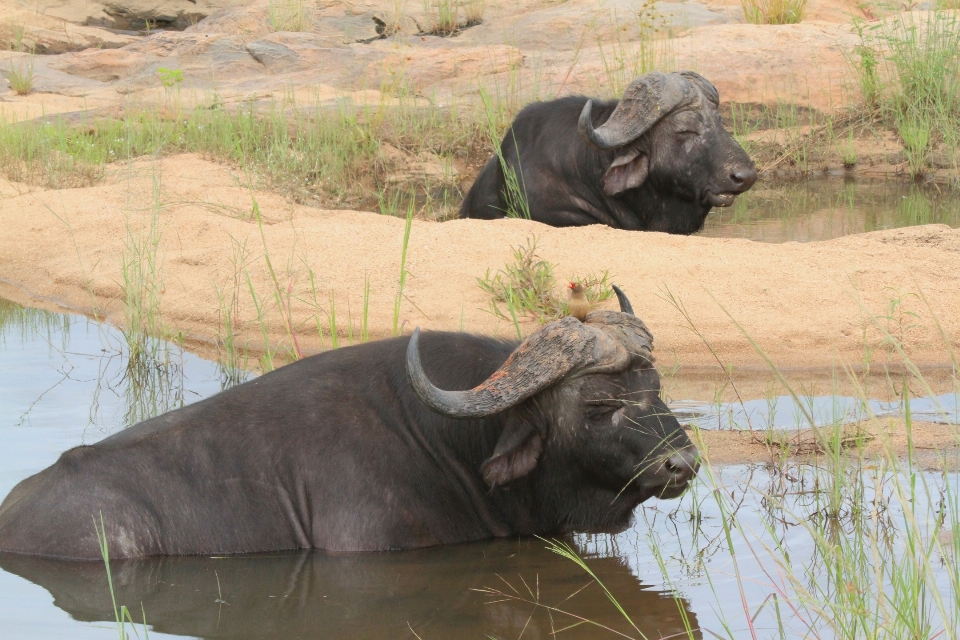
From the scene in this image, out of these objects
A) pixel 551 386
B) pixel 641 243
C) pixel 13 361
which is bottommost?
pixel 13 361

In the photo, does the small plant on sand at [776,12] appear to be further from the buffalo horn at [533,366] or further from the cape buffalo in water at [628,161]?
the buffalo horn at [533,366]

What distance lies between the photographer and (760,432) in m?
6.05

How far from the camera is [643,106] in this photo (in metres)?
8.91

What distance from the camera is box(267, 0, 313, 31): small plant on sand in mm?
20031

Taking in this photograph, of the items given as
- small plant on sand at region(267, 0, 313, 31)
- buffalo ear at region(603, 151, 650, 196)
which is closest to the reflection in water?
buffalo ear at region(603, 151, 650, 196)

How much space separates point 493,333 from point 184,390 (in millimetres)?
1856

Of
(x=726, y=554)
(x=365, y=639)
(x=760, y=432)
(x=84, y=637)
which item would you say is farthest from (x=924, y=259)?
(x=84, y=637)

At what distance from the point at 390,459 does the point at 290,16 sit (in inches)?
647

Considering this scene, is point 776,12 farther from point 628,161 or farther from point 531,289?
point 531,289

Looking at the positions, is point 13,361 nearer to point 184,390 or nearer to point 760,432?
point 184,390

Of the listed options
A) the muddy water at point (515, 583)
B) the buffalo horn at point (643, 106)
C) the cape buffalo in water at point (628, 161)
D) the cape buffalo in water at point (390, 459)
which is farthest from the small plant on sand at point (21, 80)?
the cape buffalo in water at point (390, 459)

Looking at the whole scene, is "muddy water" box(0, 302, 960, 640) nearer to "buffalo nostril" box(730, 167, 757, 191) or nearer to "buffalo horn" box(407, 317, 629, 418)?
"buffalo horn" box(407, 317, 629, 418)

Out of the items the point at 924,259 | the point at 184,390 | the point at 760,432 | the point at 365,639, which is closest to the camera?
the point at 365,639

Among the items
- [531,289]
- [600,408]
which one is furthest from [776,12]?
[600,408]
